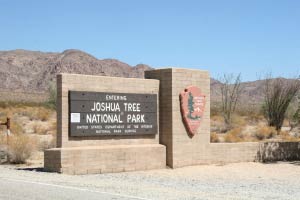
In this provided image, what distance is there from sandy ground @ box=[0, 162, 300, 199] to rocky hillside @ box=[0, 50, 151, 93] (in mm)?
95334

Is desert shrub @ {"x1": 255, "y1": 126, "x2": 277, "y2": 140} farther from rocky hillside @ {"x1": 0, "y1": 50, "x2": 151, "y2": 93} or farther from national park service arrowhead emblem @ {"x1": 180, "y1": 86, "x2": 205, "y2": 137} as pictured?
rocky hillside @ {"x1": 0, "y1": 50, "x2": 151, "y2": 93}

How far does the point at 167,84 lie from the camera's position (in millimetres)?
21750

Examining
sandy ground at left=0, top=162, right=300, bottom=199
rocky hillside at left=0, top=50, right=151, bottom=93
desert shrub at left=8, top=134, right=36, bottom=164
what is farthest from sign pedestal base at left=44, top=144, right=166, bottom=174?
rocky hillside at left=0, top=50, right=151, bottom=93

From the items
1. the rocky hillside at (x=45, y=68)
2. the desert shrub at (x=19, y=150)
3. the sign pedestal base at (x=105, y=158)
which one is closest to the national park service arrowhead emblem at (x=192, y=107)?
the sign pedestal base at (x=105, y=158)

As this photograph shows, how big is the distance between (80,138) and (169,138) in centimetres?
404

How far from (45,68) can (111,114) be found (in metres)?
108

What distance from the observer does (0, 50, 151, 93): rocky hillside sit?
393ft

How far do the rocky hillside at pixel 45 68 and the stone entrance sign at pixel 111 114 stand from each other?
94584 mm

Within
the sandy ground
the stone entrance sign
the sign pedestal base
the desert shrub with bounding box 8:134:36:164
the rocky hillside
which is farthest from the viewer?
the rocky hillside

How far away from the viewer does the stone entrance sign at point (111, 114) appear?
19.0 m

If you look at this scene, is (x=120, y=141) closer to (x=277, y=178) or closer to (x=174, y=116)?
(x=174, y=116)

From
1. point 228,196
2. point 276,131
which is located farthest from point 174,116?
point 276,131

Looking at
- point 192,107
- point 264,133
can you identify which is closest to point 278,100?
point 264,133

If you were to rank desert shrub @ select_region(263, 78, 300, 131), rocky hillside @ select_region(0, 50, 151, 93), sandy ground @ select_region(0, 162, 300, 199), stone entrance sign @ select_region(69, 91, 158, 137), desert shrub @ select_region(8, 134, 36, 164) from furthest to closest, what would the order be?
1. rocky hillside @ select_region(0, 50, 151, 93)
2. desert shrub @ select_region(263, 78, 300, 131)
3. desert shrub @ select_region(8, 134, 36, 164)
4. stone entrance sign @ select_region(69, 91, 158, 137)
5. sandy ground @ select_region(0, 162, 300, 199)
